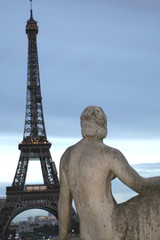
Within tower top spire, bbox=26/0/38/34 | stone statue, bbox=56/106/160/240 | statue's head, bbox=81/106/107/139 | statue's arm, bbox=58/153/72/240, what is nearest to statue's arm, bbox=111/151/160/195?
stone statue, bbox=56/106/160/240

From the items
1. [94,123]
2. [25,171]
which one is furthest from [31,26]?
[94,123]

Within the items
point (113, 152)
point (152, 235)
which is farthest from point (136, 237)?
point (113, 152)

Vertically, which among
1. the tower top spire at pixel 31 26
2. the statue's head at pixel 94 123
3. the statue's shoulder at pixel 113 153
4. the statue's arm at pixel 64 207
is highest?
the tower top spire at pixel 31 26

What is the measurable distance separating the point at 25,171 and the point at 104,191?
1932 inches

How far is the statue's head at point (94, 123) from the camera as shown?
4.04 metres

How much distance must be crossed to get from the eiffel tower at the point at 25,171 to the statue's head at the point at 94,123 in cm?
4241

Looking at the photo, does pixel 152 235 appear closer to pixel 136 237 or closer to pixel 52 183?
pixel 136 237

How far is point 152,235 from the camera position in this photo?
3.48 m

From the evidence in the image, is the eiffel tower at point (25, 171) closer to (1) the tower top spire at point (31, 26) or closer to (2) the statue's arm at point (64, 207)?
(1) the tower top spire at point (31, 26)

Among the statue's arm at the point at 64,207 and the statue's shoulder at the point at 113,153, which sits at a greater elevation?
the statue's shoulder at the point at 113,153

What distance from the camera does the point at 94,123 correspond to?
405 centimetres

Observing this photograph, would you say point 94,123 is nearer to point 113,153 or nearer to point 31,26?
point 113,153

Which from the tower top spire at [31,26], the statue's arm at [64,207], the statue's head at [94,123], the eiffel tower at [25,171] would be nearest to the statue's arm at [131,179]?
the statue's head at [94,123]

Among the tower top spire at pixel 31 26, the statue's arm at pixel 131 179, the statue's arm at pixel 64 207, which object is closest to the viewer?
the statue's arm at pixel 131 179
